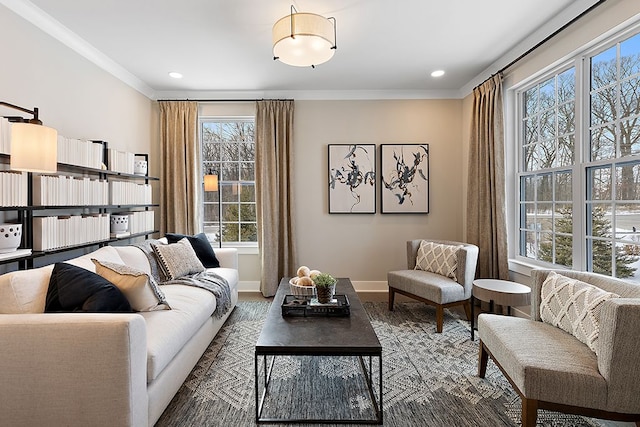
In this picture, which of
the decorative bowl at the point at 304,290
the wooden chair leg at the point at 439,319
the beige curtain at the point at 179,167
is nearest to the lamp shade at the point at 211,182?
the beige curtain at the point at 179,167

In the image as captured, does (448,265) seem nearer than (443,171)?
Yes

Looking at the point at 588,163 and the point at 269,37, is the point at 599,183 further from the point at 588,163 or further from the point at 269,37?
the point at 269,37

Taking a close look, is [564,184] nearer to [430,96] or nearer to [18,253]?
[430,96]

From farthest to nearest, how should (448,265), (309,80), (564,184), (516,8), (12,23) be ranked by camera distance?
(309,80)
(448,265)
(564,184)
(516,8)
(12,23)

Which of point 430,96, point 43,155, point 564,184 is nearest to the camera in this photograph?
point 43,155

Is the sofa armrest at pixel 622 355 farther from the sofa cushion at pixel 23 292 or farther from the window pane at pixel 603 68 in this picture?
the sofa cushion at pixel 23 292

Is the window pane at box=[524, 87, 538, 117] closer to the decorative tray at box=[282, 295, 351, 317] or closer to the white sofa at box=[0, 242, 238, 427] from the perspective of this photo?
the decorative tray at box=[282, 295, 351, 317]

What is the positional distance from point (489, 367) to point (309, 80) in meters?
3.53

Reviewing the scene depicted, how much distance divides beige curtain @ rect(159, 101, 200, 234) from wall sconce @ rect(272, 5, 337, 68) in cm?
239

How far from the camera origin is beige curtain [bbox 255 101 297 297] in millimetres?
4367

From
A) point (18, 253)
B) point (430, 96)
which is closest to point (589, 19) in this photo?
point (430, 96)

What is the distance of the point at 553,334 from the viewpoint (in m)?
1.93

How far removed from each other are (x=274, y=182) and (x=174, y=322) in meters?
2.56

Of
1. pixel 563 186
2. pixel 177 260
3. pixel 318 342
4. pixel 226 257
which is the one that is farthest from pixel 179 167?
pixel 563 186
